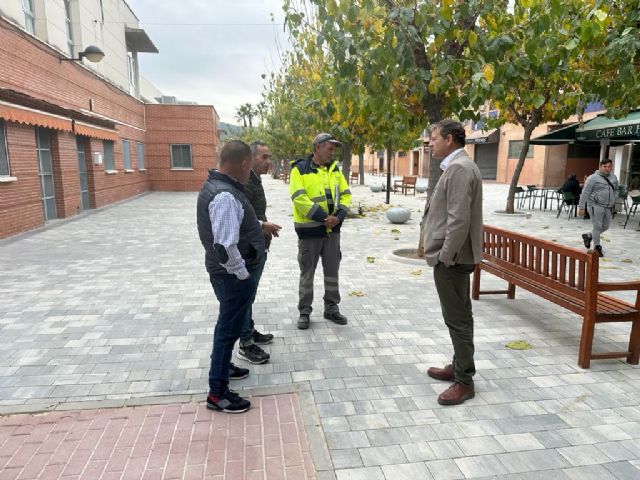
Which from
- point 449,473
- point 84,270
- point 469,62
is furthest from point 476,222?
point 84,270

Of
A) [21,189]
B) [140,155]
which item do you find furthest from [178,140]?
[21,189]

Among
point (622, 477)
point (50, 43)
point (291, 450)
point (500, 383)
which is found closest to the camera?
point (622, 477)

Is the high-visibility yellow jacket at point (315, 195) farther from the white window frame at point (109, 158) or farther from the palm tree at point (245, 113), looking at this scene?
the palm tree at point (245, 113)

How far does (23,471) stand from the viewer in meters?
2.59

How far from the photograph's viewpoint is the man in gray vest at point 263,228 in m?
4.06

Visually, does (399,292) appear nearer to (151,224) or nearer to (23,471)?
(23,471)

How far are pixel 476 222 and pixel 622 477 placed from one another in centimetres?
170

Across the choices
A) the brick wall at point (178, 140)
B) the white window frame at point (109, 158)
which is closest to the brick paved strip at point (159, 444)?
the white window frame at point (109, 158)

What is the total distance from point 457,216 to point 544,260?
1.97 metres

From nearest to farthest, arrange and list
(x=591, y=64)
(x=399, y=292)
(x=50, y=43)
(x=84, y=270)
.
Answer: (x=399, y=292) → (x=84, y=270) → (x=591, y=64) → (x=50, y=43)

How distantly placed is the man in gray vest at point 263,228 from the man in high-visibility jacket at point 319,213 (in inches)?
17.0

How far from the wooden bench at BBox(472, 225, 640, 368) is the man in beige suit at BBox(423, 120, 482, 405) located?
122cm

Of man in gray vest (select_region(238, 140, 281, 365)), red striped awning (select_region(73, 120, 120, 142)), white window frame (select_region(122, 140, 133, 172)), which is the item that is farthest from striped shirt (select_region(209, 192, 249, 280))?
white window frame (select_region(122, 140, 133, 172))

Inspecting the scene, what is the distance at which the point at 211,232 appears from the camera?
3027mm
